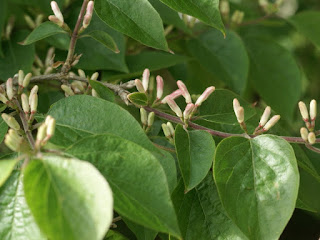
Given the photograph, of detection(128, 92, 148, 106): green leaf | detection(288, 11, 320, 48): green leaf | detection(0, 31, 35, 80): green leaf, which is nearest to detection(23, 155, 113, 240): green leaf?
detection(128, 92, 148, 106): green leaf

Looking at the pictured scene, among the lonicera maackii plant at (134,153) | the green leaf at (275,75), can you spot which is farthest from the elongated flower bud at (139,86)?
the green leaf at (275,75)

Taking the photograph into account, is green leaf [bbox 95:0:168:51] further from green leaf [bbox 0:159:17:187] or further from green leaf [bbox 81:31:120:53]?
green leaf [bbox 0:159:17:187]

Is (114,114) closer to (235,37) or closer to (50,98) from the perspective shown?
(50,98)

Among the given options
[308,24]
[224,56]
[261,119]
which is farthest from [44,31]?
[308,24]

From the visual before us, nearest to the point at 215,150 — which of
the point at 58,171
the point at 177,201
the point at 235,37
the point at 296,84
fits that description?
the point at 177,201

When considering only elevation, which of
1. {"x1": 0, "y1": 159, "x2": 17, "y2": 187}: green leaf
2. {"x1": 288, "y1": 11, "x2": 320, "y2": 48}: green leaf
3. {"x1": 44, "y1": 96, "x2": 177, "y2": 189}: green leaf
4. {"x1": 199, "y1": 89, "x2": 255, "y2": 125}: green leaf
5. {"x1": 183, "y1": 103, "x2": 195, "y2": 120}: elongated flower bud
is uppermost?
{"x1": 0, "y1": 159, "x2": 17, "y2": 187}: green leaf

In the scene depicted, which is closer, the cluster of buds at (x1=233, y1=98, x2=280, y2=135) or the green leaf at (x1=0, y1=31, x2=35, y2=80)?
the cluster of buds at (x1=233, y1=98, x2=280, y2=135)

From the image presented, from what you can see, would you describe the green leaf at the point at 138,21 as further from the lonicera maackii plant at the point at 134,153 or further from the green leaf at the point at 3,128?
the green leaf at the point at 3,128
